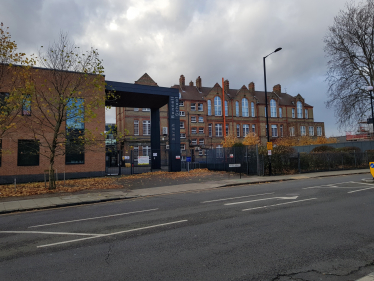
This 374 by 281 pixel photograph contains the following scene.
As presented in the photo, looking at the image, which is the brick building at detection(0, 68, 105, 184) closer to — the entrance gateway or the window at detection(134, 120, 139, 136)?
the entrance gateway

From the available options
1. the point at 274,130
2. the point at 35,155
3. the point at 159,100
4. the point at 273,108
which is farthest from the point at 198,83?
the point at 35,155

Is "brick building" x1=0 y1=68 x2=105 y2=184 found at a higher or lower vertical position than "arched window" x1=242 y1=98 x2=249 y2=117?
lower

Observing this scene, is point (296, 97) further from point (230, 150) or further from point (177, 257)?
point (177, 257)

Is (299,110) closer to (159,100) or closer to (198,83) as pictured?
(198,83)

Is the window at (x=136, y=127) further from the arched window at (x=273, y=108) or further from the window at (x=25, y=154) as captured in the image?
the arched window at (x=273, y=108)

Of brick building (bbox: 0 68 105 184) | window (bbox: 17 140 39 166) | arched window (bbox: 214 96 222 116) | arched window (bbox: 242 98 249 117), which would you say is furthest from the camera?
arched window (bbox: 242 98 249 117)

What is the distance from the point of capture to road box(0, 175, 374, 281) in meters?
4.27

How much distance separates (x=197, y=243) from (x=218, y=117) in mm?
57793

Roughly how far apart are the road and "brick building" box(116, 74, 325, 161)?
44.0 meters

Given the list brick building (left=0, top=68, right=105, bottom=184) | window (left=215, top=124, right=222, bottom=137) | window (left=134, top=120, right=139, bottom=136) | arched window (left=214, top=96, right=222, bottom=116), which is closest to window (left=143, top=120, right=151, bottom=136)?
window (left=134, top=120, right=139, bottom=136)

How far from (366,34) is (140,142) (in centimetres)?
3893

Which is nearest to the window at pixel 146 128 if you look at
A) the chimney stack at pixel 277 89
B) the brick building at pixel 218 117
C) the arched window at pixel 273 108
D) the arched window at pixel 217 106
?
the brick building at pixel 218 117

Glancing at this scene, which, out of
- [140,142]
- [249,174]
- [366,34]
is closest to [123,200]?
[249,174]

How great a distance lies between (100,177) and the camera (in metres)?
22.8
